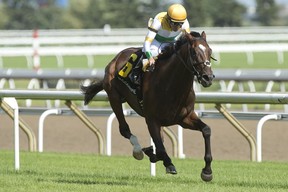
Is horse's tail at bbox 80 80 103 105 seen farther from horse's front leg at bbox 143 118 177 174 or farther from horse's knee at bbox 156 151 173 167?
horse's knee at bbox 156 151 173 167

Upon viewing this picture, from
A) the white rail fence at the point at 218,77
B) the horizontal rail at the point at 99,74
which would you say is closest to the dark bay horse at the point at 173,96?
the white rail fence at the point at 218,77

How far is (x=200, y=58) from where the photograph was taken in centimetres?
936

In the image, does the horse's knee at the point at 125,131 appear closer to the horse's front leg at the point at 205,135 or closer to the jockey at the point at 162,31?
the jockey at the point at 162,31

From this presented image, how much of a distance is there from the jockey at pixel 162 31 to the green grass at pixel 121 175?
107cm

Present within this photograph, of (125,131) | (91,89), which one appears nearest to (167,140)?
(91,89)

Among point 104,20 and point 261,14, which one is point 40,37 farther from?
point 261,14

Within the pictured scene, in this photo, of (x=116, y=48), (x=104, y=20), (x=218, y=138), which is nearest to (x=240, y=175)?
(x=218, y=138)

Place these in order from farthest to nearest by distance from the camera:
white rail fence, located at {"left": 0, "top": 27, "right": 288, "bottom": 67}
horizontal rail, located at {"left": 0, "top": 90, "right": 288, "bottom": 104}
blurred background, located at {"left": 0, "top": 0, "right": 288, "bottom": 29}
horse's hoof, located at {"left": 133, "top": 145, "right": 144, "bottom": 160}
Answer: blurred background, located at {"left": 0, "top": 0, "right": 288, "bottom": 29}
white rail fence, located at {"left": 0, "top": 27, "right": 288, "bottom": 67}
horizontal rail, located at {"left": 0, "top": 90, "right": 288, "bottom": 104}
horse's hoof, located at {"left": 133, "top": 145, "right": 144, "bottom": 160}

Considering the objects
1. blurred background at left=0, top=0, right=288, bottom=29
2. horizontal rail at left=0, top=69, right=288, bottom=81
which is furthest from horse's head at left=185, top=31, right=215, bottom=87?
blurred background at left=0, top=0, right=288, bottom=29

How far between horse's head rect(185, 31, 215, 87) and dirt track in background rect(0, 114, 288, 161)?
14.0 ft

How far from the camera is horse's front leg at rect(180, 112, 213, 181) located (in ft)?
31.6

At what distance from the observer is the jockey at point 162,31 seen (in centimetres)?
991

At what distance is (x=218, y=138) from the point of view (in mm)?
16062

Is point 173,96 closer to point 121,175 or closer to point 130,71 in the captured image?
point 130,71
